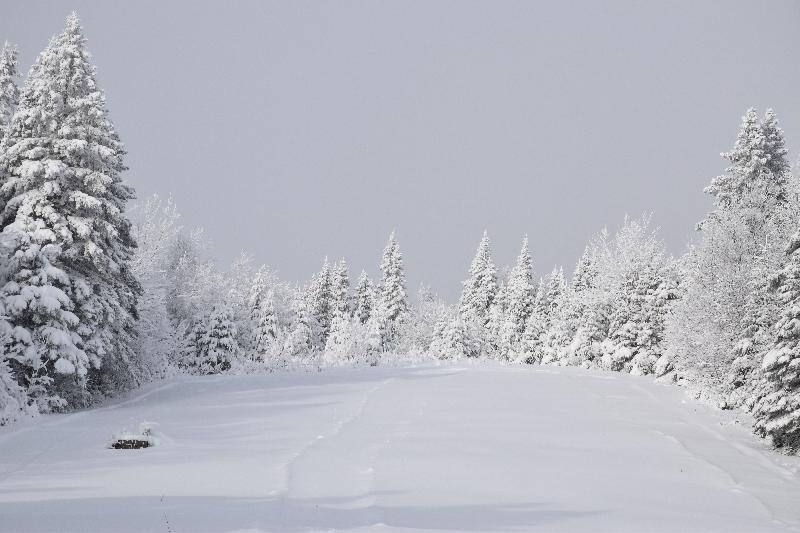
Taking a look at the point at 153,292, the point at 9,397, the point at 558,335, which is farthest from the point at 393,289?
the point at 9,397

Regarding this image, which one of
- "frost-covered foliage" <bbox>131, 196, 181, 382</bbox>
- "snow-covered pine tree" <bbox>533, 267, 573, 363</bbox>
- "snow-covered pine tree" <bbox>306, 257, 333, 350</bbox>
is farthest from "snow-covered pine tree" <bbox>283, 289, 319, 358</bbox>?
"snow-covered pine tree" <bbox>533, 267, 573, 363</bbox>

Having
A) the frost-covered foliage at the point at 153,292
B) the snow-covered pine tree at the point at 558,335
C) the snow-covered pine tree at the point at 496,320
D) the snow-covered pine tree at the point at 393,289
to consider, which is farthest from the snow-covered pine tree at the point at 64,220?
the snow-covered pine tree at the point at 496,320

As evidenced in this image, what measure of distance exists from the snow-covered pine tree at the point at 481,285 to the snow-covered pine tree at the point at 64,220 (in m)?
55.4

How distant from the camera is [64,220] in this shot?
2191 cm

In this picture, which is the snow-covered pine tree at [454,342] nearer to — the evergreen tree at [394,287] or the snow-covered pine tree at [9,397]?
the evergreen tree at [394,287]

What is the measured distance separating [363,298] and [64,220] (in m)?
58.5

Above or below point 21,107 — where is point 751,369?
below

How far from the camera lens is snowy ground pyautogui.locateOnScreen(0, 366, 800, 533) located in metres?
8.09

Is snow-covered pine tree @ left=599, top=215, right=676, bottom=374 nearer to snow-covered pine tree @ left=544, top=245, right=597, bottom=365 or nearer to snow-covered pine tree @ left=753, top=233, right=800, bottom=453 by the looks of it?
snow-covered pine tree @ left=544, top=245, right=597, bottom=365

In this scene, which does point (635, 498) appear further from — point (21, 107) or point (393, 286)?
point (393, 286)

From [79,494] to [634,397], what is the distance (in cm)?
2089

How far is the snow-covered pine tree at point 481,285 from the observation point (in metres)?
76.2

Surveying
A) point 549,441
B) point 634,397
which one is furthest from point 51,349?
point 634,397

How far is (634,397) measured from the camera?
24.8 metres
